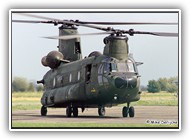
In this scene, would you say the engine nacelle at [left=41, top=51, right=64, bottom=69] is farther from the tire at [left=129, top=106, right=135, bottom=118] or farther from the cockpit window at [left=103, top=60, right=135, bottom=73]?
the tire at [left=129, top=106, right=135, bottom=118]

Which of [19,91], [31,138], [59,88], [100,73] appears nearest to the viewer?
[31,138]

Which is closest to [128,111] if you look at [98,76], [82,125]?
[98,76]

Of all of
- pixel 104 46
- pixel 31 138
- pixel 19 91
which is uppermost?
pixel 104 46

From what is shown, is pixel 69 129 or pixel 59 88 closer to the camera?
pixel 69 129

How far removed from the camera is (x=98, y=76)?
22062mm

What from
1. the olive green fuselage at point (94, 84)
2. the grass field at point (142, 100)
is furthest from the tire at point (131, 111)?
the olive green fuselage at point (94, 84)

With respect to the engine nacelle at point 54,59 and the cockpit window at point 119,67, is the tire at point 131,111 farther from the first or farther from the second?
the engine nacelle at point 54,59

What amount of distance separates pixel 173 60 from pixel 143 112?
11.6ft

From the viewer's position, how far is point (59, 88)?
81.0 feet

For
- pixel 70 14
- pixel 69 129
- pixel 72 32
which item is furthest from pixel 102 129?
pixel 72 32

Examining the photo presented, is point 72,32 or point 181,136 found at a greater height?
point 72,32

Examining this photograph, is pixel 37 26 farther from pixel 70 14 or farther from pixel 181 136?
pixel 181 136

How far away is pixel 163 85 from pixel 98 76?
2.63 metres

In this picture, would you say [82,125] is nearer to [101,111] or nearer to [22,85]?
[22,85]
